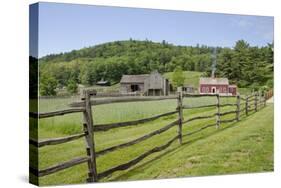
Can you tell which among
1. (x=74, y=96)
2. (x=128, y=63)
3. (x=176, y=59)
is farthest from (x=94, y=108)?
(x=176, y=59)

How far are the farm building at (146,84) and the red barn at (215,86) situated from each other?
2.48 ft

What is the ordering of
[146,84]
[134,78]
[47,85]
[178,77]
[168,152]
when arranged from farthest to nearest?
[178,77]
[168,152]
[146,84]
[134,78]
[47,85]

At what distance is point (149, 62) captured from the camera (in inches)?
409

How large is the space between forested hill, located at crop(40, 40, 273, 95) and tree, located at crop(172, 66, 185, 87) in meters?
0.07

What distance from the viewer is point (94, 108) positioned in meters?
9.50

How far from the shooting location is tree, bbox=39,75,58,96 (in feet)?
30.3

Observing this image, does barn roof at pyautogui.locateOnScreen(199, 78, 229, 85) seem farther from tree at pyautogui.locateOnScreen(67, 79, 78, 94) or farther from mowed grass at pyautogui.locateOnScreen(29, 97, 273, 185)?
tree at pyautogui.locateOnScreen(67, 79, 78, 94)

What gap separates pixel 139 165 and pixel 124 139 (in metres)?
0.48

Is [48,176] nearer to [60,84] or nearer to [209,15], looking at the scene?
[60,84]

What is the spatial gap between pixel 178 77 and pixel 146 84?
0.65 meters

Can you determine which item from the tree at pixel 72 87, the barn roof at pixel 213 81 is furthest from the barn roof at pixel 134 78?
the barn roof at pixel 213 81

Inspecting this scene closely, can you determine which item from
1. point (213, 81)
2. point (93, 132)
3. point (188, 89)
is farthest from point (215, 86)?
point (93, 132)

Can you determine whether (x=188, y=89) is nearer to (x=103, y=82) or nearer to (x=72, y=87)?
(x=103, y=82)

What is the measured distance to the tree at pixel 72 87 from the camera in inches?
376
